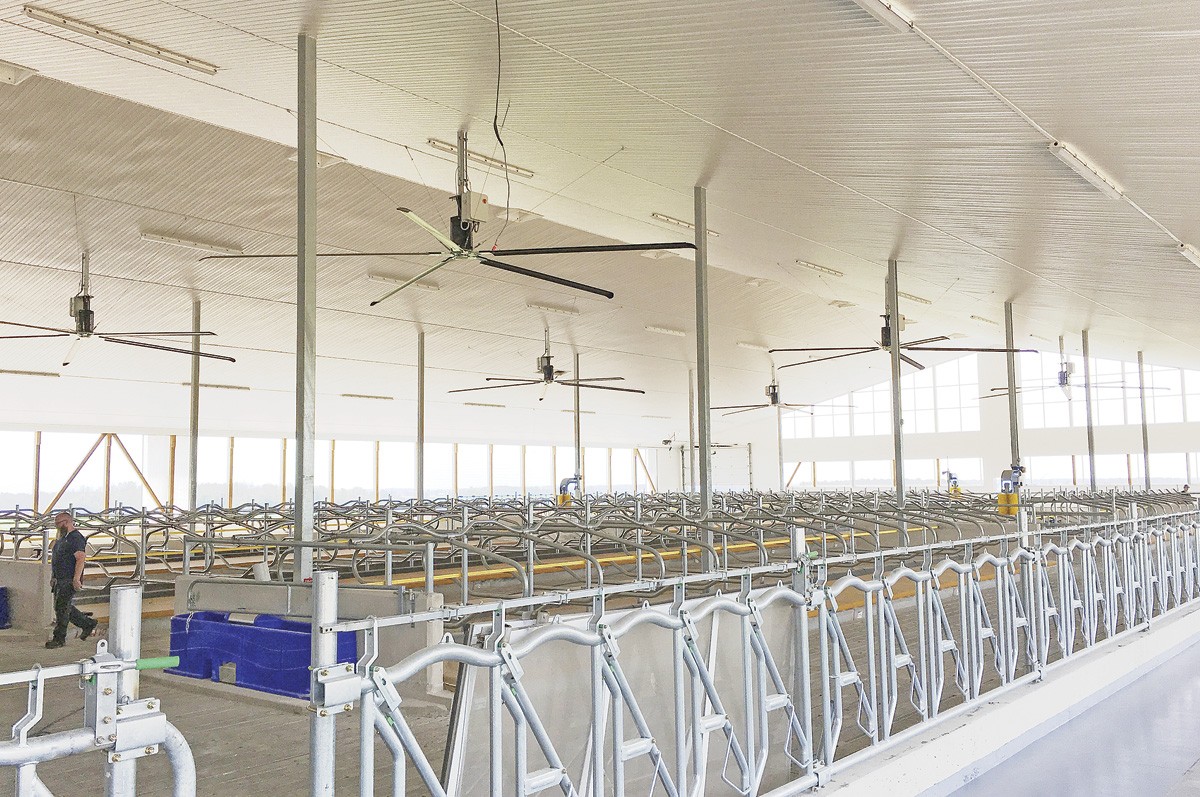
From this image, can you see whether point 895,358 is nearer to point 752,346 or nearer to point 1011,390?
point 1011,390

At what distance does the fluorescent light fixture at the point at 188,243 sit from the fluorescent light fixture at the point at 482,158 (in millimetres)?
5330

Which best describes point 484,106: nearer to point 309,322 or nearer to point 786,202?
point 309,322

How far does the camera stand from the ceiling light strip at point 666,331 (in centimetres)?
2178

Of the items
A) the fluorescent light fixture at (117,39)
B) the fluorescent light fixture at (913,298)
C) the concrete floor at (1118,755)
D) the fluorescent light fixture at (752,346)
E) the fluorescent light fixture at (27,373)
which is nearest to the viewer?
the concrete floor at (1118,755)

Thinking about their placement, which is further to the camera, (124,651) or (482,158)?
(482,158)

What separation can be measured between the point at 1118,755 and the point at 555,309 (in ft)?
47.8

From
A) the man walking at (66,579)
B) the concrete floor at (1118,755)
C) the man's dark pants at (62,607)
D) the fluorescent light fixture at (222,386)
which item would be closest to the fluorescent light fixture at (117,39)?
the man walking at (66,579)

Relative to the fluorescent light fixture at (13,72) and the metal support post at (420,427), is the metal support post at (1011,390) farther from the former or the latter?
the fluorescent light fixture at (13,72)

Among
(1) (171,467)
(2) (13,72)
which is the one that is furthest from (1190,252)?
(1) (171,467)

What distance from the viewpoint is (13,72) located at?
26.2 feet

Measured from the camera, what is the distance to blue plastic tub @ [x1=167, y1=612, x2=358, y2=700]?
6.27 m

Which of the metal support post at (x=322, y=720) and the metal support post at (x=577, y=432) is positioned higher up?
the metal support post at (x=577, y=432)

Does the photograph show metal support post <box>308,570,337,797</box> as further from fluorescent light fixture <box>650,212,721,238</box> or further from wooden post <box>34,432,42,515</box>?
wooden post <box>34,432,42,515</box>

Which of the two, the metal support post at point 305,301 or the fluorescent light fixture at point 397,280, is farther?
the fluorescent light fixture at point 397,280
